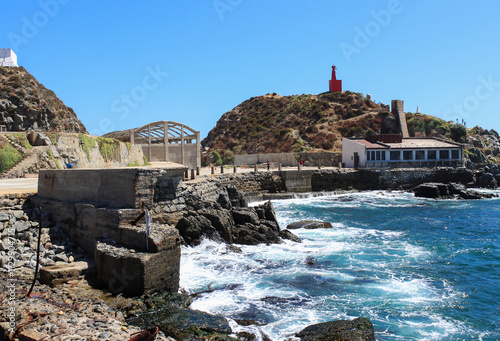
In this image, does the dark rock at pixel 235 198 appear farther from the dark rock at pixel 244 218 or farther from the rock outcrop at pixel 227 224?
the dark rock at pixel 244 218

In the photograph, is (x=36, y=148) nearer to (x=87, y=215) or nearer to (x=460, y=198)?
(x=87, y=215)

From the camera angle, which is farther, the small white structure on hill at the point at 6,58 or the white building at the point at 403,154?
the small white structure on hill at the point at 6,58

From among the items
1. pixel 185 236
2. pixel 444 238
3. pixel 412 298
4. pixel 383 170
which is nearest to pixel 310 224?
pixel 444 238

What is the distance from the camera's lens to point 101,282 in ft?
29.1

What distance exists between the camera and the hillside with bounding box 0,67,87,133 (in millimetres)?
34281

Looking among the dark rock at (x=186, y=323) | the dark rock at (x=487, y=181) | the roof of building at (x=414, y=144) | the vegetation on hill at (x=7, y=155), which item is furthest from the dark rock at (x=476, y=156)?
the dark rock at (x=186, y=323)

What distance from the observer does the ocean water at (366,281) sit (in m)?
8.71

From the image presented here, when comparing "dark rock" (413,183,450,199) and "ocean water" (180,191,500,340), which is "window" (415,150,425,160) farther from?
"ocean water" (180,191,500,340)

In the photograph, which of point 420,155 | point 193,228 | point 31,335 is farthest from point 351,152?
point 31,335

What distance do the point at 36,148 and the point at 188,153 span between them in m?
15.8

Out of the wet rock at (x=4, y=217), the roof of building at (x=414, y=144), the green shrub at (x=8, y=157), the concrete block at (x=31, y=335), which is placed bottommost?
the concrete block at (x=31, y=335)

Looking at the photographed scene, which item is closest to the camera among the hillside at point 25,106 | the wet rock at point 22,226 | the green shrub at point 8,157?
the wet rock at point 22,226

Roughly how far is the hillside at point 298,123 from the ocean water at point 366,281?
37.8 metres

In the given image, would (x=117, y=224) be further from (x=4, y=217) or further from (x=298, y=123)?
(x=298, y=123)
